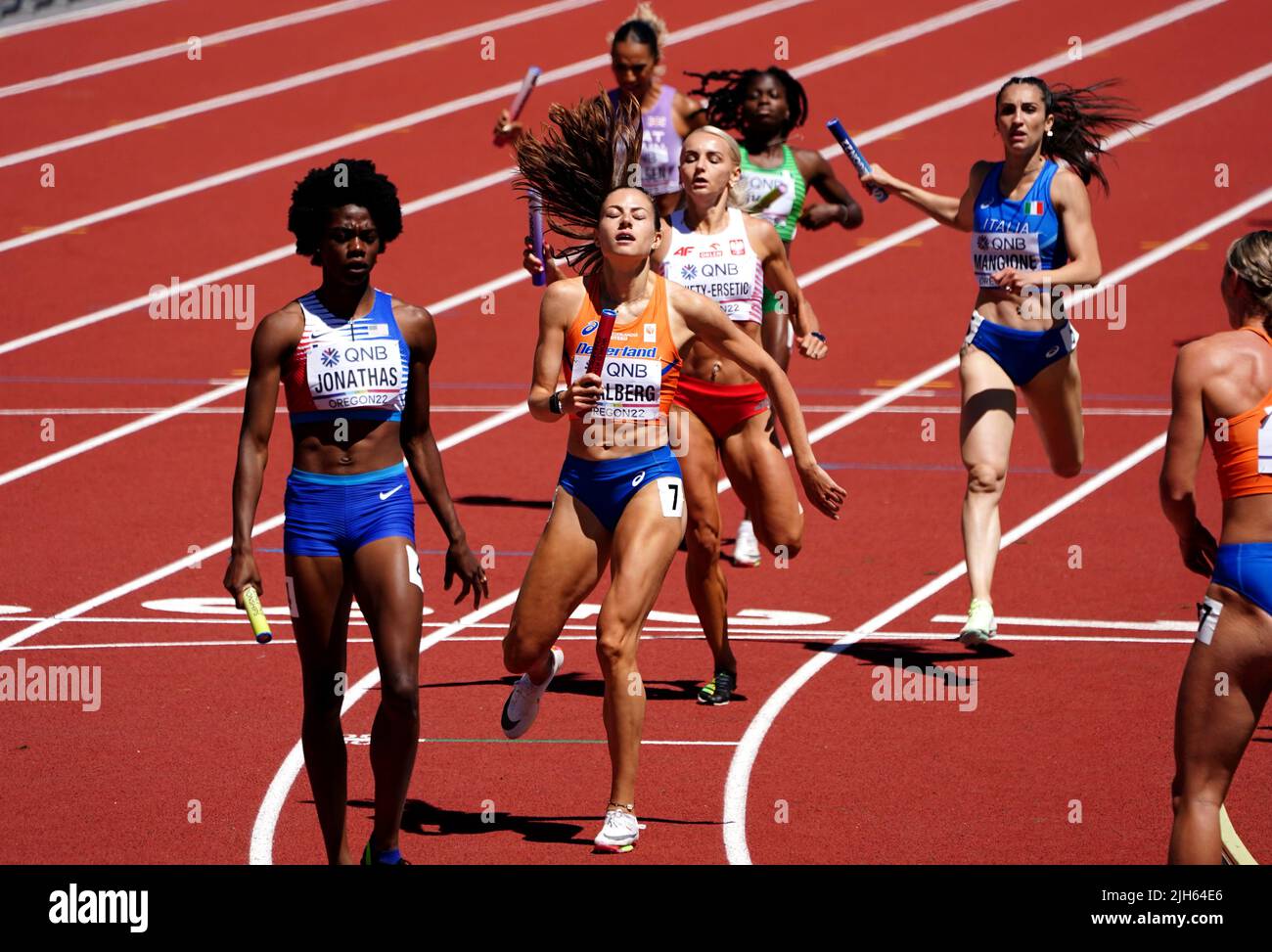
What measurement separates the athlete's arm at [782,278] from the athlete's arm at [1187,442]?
365 cm

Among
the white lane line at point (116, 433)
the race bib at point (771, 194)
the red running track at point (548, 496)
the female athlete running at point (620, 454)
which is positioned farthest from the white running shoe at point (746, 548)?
the white lane line at point (116, 433)

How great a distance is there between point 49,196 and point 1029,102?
14755 mm

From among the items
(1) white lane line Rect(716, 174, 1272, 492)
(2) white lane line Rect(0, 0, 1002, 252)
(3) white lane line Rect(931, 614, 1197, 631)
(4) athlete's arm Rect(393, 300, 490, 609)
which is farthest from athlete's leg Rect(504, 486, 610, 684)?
(2) white lane line Rect(0, 0, 1002, 252)

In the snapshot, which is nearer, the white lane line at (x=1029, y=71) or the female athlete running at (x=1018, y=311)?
the female athlete running at (x=1018, y=311)

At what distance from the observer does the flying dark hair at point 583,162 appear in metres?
8.09

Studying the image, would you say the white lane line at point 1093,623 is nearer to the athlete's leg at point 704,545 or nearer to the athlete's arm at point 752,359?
the athlete's leg at point 704,545

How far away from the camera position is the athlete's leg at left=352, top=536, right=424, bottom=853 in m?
6.32

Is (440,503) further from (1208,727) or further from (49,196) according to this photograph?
(49,196)

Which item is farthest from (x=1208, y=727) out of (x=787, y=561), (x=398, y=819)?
(x=787, y=561)

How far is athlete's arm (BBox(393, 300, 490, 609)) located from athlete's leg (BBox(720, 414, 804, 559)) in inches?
105

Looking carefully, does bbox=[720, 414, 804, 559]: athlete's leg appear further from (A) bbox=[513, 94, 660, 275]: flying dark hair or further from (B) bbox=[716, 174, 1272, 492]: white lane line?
(B) bbox=[716, 174, 1272, 492]: white lane line

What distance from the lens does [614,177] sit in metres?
8.13

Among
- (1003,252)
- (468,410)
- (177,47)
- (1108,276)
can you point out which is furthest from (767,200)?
(177,47)

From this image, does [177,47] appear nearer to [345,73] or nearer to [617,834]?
[345,73]
